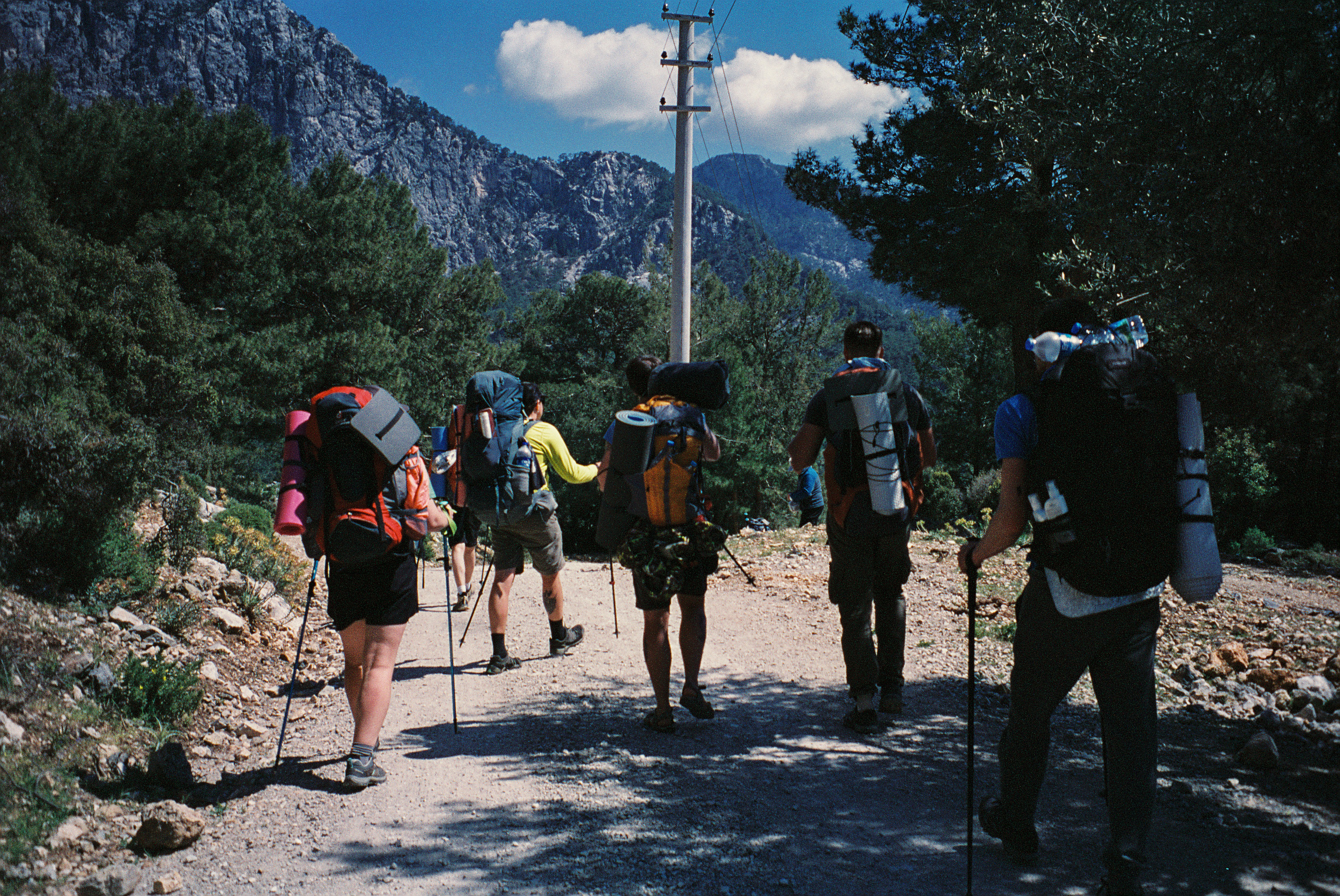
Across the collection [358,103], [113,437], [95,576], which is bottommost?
[95,576]

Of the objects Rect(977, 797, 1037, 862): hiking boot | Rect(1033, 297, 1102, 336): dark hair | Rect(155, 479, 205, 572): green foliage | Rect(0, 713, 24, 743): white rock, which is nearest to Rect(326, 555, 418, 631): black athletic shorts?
Rect(0, 713, 24, 743): white rock

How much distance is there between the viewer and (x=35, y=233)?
13.7 metres

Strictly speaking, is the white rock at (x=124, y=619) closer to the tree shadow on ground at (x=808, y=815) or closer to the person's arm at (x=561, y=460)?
the tree shadow on ground at (x=808, y=815)

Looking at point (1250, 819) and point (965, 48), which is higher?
point (965, 48)

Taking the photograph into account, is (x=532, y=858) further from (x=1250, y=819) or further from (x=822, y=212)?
(x=822, y=212)

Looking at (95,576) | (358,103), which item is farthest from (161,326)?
(358,103)

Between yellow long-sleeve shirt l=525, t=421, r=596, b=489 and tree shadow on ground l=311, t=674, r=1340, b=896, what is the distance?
147cm

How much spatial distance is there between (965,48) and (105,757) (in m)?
7.05

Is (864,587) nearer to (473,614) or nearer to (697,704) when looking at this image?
(697,704)

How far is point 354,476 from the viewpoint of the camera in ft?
11.8

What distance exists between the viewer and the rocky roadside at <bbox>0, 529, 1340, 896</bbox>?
3.18 meters

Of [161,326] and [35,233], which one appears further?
[35,233]

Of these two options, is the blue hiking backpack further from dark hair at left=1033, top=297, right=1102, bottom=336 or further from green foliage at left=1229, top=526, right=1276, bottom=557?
green foliage at left=1229, top=526, right=1276, bottom=557

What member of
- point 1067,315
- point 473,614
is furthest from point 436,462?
point 1067,315
